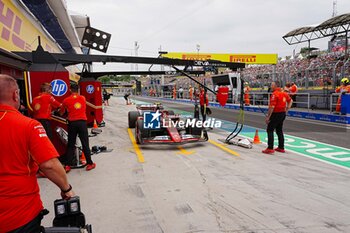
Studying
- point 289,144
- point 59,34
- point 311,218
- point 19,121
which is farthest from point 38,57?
point 59,34

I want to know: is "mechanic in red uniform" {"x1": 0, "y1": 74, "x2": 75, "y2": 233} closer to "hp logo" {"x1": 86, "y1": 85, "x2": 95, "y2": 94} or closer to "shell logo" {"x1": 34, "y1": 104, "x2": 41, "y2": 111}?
"shell logo" {"x1": 34, "y1": 104, "x2": 41, "y2": 111}

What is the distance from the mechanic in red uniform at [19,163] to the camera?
62.2 inches

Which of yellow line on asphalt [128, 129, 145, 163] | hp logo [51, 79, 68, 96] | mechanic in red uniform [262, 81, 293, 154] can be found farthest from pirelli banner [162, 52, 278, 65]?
hp logo [51, 79, 68, 96]

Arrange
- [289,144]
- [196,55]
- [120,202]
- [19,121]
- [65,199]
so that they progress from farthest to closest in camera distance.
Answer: [196,55] < [289,144] < [120,202] < [65,199] < [19,121]

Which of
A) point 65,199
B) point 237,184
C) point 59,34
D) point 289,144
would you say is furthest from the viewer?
point 59,34

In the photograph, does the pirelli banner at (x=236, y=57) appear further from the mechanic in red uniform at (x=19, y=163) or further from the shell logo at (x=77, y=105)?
the mechanic in red uniform at (x=19, y=163)

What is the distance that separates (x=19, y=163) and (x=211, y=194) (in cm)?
284

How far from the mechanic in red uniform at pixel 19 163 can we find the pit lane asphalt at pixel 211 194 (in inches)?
56.9

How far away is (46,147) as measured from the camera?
5.50 feet

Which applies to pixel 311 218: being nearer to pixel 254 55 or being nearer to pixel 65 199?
pixel 65 199

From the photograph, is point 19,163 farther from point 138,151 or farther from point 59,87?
point 138,151

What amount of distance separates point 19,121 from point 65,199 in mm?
610

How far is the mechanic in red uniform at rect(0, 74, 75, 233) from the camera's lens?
1.58 metres

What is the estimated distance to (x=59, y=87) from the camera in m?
5.61
